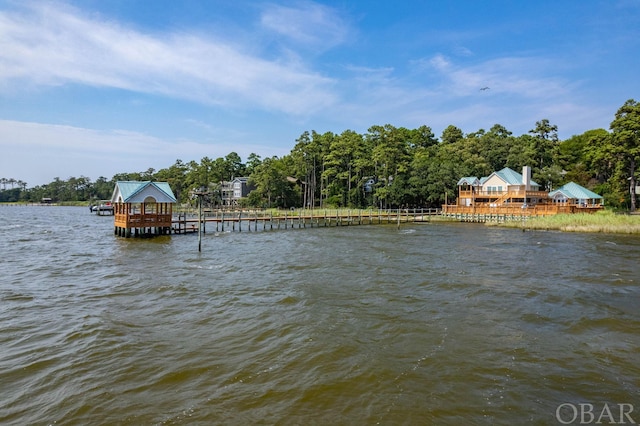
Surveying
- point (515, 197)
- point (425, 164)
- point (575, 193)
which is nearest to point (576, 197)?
point (575, 193)

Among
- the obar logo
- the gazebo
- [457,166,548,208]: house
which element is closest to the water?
the obar logo

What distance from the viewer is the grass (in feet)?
108

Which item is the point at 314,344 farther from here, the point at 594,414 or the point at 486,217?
the point at 486,217

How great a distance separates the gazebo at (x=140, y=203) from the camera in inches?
1162

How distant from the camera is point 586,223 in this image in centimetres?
3550

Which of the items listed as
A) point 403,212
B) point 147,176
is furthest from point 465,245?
point 147,176

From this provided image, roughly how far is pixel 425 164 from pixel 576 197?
1945 cm

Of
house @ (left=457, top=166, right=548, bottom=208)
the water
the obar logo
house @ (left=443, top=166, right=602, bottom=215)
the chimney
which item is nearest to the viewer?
the obar logo

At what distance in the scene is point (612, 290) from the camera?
13.5 meters

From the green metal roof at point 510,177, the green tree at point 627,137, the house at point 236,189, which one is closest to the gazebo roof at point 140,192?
the green metal roof at point 510,177

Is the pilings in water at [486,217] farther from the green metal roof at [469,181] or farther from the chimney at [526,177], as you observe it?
the chimney at [526,177]

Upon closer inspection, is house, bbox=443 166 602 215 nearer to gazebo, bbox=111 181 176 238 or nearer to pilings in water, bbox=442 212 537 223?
pilings in water, bbox=442 212 537 223

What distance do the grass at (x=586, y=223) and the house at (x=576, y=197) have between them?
461 inches

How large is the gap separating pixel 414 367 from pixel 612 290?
34.7 ft
